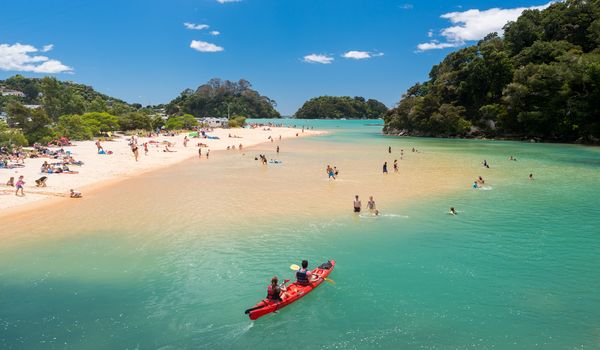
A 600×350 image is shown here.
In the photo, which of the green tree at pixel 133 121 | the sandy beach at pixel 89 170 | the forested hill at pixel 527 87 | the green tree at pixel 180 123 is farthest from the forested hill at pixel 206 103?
the sandy beach at pixel 89 170

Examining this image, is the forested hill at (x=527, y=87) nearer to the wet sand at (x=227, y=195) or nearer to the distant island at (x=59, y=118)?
the wet sand at (x=227, y=195)

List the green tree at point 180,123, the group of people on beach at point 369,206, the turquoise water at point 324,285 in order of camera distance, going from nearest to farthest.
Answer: the turquoise water at point 324,285
the group of people on beach at point 369,206
the green tree at point 180,123

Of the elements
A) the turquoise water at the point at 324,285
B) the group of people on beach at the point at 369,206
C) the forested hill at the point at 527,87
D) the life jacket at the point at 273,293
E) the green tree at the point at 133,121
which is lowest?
the turquoise water at the point at 324,285

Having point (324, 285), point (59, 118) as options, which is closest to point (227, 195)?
point (324, 285)

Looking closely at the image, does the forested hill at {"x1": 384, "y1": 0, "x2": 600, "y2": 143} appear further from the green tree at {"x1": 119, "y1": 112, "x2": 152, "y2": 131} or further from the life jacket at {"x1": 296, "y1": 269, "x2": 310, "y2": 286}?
the life jacket at {"x1": 296, "y1": 269, "x2": 310, "y2": 286}

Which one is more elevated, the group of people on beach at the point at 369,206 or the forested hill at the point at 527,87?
the forested hill at the point at 527,87

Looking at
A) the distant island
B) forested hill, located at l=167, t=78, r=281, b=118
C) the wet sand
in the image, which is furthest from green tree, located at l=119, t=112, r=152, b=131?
forested hill, located at l=167, t=78, r=281, b=118

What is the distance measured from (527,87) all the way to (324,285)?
68108 mm

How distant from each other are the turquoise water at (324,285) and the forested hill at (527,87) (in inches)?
1983

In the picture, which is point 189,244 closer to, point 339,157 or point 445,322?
point 445,322

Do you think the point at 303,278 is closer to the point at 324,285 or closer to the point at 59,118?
the point at 324,285

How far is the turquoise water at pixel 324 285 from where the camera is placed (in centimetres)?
997

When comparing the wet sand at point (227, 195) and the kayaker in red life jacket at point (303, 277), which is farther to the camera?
the wet sand at point (227, 195)

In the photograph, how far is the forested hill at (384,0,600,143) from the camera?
200 ft
